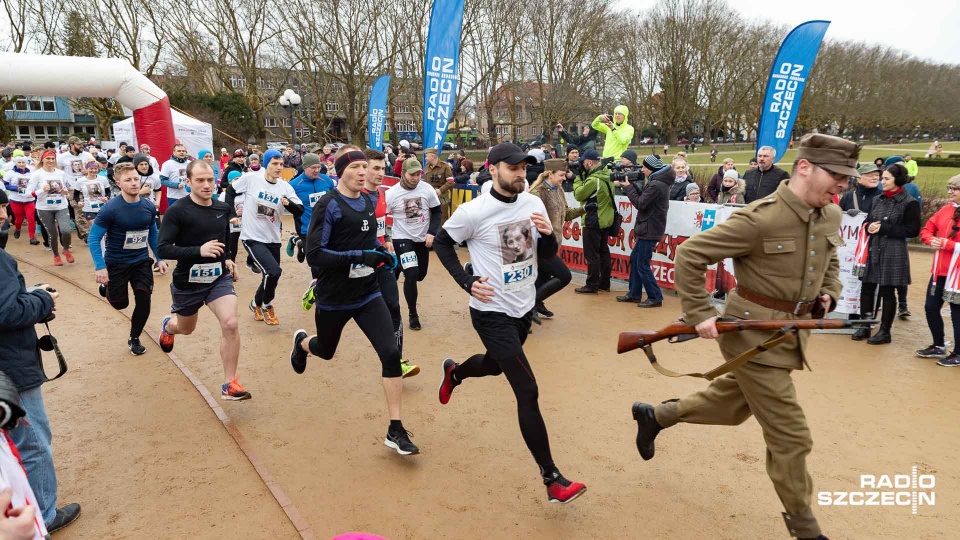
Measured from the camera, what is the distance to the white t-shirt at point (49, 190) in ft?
36.3

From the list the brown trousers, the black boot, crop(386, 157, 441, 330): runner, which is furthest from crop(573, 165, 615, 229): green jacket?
the brown trousers

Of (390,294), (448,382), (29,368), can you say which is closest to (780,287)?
(448,382)

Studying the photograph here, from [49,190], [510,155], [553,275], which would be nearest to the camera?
[510,155]

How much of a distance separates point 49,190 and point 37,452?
9702 mm

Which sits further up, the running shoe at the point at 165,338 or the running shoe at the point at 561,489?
the running shoe at the point at 165,338

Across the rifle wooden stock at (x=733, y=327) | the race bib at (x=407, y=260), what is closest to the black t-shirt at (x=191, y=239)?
the race bib at (x=407, y=260)

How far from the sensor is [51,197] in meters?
11.1

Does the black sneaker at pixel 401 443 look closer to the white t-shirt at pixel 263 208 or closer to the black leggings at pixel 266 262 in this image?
the black leggings at pixel 266 262

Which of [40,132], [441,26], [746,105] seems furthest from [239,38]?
[40,132]

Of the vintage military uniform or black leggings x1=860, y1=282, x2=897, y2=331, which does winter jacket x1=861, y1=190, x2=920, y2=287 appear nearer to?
black leggings x1=860, y1=282, x2=897, y2=331

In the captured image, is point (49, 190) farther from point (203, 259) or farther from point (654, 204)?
point (654, 204)

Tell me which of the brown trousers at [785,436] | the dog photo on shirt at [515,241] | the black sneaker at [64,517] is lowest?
the black sneaker at [64,517]

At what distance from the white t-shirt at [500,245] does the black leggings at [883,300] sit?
474 cm

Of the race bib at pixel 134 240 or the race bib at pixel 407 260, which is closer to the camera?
the race bib at pixel 134 240
